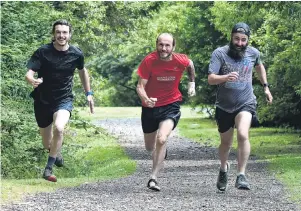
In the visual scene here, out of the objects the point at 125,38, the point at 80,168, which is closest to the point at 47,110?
the point at 80,168

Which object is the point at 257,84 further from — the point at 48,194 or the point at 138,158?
the point at 48,194

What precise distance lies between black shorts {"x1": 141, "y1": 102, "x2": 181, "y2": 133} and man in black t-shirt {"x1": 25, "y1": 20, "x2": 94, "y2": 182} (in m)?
0.84

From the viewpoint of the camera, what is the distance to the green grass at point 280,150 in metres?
15.1

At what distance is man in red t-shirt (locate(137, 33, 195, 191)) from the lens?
12734mm

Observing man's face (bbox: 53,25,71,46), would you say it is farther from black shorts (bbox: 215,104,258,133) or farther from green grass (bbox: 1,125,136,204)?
black shorts (bbox: 215,104,258,133)

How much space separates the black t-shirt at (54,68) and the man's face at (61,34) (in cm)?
19

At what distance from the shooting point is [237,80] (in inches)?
488

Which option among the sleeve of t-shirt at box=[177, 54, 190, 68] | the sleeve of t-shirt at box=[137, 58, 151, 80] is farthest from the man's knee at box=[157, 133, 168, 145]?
the sleeve of t-shirt at box=[177, 54, 190, 68]

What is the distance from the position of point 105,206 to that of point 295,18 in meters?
14.3

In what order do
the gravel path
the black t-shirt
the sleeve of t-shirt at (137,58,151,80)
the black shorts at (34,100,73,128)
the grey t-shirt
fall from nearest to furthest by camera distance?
1. the gravel path
2. the grey t-shirt
3. the sleeve of t-shirt at (137,58,151,80)
4. the black t-shirt
5. the black shorts at (34,100,73,128)

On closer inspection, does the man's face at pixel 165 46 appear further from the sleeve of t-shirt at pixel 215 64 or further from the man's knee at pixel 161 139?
the man's knee at pixel 161 139

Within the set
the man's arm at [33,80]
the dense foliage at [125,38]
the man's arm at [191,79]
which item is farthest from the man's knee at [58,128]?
the dense foliage at [125,38]

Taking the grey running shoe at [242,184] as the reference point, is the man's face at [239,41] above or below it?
above

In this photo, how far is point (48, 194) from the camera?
12289 mm
